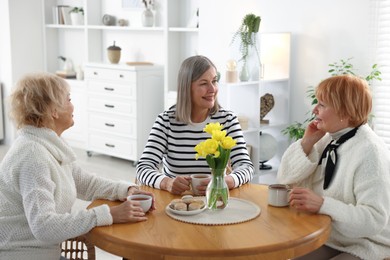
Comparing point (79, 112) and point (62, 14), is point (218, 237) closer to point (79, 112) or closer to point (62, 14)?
point (79, 112)

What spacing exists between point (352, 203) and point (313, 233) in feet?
1.05

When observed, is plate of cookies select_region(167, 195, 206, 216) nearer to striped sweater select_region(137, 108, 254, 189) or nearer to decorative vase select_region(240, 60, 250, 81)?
striped sweater select_region(137, 108, 254, 189)

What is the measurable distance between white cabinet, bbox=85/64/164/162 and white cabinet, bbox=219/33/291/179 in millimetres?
1374

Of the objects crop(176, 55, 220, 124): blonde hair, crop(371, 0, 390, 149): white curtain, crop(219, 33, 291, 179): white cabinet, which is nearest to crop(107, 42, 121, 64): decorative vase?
crop(219, 33, 291, 179): white cabinet

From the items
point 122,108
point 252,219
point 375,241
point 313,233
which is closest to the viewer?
point 313,233

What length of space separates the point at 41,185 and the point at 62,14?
5.53m

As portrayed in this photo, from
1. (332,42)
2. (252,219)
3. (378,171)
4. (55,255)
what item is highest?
(332,42)

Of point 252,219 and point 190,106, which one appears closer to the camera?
point 252,219

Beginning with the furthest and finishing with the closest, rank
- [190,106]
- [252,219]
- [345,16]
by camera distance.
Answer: [345,16], [190,106], [252,219]

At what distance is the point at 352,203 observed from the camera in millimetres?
2061

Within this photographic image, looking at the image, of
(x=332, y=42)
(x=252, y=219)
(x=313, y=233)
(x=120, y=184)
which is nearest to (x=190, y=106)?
(x=120, y=184)

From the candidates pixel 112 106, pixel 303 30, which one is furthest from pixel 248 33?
pixel 112 106

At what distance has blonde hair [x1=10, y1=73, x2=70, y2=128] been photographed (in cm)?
199

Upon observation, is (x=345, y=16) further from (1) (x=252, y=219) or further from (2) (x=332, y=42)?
(1) (x=252, y=219)
